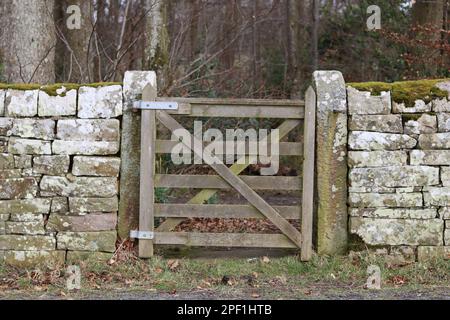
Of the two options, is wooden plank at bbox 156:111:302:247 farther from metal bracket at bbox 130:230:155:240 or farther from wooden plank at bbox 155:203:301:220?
metal bracket at bbox 130:230:155:240

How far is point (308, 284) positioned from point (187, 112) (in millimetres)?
2088

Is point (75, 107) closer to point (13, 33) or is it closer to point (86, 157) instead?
point (86, 157)

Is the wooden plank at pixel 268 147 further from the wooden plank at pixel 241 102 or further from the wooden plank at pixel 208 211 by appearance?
the wooden plank at pixel 208 211

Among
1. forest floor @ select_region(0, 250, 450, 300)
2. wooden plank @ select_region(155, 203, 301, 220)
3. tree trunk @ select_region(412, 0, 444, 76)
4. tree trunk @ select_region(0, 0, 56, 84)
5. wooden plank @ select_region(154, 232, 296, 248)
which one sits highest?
tree trunk @ select_region(412, 0, 444, 76)

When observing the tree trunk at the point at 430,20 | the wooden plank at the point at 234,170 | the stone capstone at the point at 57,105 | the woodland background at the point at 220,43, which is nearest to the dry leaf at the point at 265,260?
the wooden plank at the point at 234,170

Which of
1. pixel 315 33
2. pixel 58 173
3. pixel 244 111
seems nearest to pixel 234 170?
pixel 244 111

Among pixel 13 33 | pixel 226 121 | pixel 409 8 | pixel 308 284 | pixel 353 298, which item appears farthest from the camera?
pixel 409 8

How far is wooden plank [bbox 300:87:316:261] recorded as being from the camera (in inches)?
243

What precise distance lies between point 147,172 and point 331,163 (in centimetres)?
188

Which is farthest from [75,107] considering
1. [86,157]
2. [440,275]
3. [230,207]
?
[440,275]

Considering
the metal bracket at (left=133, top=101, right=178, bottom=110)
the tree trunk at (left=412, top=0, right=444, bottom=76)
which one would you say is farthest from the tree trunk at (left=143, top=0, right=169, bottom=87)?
the tree trunk at (left=412, top=0, right=444, bottom=76)

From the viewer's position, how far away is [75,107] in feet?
20.2

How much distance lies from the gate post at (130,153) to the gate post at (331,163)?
1769 mm

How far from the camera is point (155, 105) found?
241 inches
